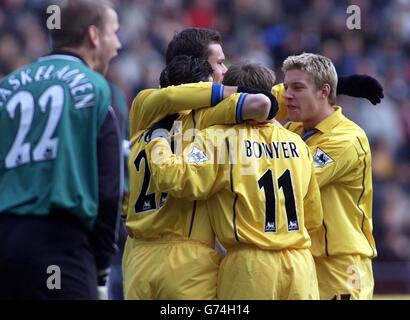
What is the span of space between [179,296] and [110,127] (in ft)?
3.91

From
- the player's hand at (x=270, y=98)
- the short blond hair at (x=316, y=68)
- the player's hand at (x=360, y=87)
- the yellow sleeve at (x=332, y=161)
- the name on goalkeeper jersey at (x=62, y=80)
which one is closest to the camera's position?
the name on goalkeeper jersey at (x=62, y=80)

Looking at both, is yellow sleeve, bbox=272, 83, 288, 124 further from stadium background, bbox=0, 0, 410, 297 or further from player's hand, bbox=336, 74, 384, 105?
stadium background, bbox=0, 0, 410, 297

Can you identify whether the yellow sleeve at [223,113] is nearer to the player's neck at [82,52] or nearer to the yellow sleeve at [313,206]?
the yellow sleeve at [313,206]

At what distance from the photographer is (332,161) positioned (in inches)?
235

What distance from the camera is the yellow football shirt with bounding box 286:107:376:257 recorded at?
598 cm

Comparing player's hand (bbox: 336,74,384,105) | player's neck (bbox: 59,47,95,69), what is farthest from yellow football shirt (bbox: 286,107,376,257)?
player's neck (bbox: 59,47,95,69)

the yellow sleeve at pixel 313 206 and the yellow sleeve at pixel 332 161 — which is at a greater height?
the yellow sleeve at pixel 332 161

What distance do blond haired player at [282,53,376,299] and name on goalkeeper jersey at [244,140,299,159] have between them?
0.42 metres

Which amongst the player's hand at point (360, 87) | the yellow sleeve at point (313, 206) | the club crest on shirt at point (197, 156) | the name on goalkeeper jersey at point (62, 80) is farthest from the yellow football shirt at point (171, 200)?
the player's hand at point (360, 87)

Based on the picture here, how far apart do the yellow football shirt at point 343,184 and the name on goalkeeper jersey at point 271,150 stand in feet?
1.40

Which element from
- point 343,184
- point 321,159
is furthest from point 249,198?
point 343,184

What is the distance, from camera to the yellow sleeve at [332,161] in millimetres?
5949

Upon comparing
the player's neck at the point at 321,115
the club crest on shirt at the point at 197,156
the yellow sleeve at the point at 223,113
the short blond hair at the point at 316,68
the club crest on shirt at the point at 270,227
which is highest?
the short blond hair at the point at 316,68
